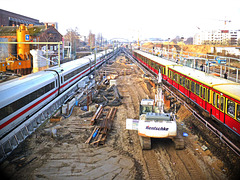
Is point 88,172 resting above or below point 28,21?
below

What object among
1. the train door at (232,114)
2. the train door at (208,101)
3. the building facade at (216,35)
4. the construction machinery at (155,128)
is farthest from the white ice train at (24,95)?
the building facade at (216,35)

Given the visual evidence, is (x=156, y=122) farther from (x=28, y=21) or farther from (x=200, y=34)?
(x=200, y=34)

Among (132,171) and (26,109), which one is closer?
(132,171)

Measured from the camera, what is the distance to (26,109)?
13078mm

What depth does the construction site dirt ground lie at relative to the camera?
8.81m

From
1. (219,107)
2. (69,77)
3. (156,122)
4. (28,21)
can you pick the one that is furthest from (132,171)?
(28,21)

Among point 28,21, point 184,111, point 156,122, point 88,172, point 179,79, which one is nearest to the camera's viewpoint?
point 88,172

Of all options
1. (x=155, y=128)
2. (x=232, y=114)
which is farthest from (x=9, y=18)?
(x=232, y=114)

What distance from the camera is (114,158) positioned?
33.4 ft

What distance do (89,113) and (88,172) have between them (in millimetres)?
7639

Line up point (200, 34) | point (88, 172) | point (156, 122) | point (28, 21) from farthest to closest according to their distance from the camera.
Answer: point (200, 34), point (28, 21), point (156, 122), point (88, 172)

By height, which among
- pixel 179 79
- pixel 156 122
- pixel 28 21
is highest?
pixel 28 21

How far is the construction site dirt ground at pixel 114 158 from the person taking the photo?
8812mm

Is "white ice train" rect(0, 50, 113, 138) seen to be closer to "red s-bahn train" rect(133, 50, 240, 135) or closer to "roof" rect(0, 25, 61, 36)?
"red s-bahn train" rect(133, 50, 240, 135)
